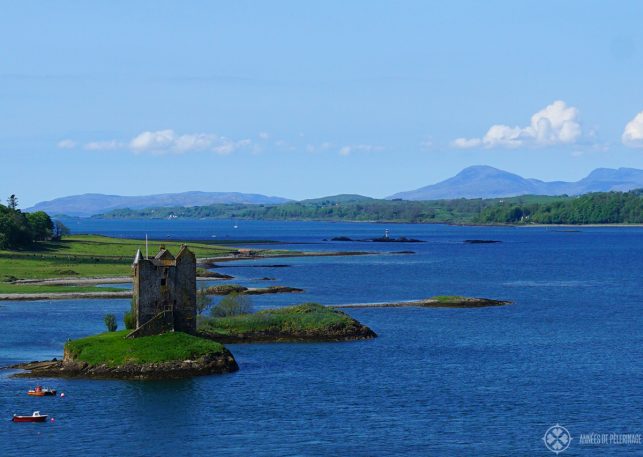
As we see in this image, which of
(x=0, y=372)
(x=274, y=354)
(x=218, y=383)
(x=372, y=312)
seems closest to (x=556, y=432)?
(x=218, y=383)

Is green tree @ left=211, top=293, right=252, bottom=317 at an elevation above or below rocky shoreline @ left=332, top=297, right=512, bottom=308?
above

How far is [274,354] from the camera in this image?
3875 inches

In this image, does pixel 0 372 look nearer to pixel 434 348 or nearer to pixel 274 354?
pixel 274 354

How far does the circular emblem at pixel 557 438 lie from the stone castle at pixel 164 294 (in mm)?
33936

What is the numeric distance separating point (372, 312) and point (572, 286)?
56.0 metres

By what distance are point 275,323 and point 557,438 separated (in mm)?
44695

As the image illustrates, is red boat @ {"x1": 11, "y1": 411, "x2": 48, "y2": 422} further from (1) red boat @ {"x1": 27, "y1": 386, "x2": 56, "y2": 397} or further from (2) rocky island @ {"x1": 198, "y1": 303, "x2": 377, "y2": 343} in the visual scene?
(2) rocky island @ {"x1": 198, "y1": 303, "x2": 377, "y2": 343}

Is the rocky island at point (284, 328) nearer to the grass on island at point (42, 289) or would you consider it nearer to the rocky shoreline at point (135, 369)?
the rocky shoreline at point (135, 369)

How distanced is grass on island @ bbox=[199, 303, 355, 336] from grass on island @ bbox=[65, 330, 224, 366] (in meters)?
15.9

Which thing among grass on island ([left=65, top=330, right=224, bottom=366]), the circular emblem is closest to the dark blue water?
the circular emblem

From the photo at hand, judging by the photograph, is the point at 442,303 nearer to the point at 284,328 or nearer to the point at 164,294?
the point at 284,328

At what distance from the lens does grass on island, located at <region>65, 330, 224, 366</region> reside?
86438 millimetres

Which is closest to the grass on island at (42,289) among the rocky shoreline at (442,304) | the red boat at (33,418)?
the rocky shoreline at (442,304)

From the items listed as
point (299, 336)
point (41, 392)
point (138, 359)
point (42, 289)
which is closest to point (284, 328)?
point (299, 336)
